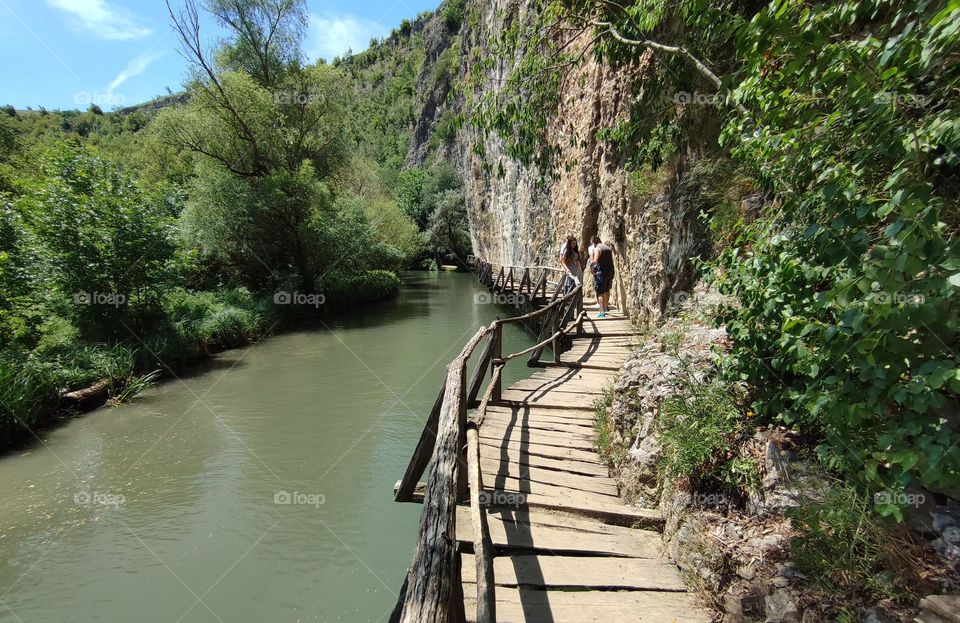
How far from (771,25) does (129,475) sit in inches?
362

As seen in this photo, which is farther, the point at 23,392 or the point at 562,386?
the point at 23,392

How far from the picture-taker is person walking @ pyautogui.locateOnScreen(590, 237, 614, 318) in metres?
9.27

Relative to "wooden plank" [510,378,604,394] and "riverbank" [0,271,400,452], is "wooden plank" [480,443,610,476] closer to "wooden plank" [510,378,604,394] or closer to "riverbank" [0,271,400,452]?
"wooden plank" [510,378,604,394]

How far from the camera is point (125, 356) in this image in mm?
10039

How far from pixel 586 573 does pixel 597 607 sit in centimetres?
29

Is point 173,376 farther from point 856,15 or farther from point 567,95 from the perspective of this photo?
point 567,95

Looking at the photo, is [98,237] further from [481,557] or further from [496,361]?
[481,557]

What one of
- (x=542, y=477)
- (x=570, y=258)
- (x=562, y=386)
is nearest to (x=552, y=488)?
(x=542, y=477)

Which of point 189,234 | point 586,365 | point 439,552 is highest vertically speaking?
point 189,234

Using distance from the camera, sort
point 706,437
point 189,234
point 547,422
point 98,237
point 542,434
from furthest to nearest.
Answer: point 189,234 → point 98,237 → point 547,422 → point 542,434 → point 706,437

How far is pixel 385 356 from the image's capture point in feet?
41.7

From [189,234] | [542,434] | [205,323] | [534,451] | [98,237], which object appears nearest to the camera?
[534,451]

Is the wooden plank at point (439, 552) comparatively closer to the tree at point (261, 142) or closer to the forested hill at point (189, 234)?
the forested hill at point (189, 234)

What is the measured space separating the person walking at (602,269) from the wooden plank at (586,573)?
7204 millimetres
